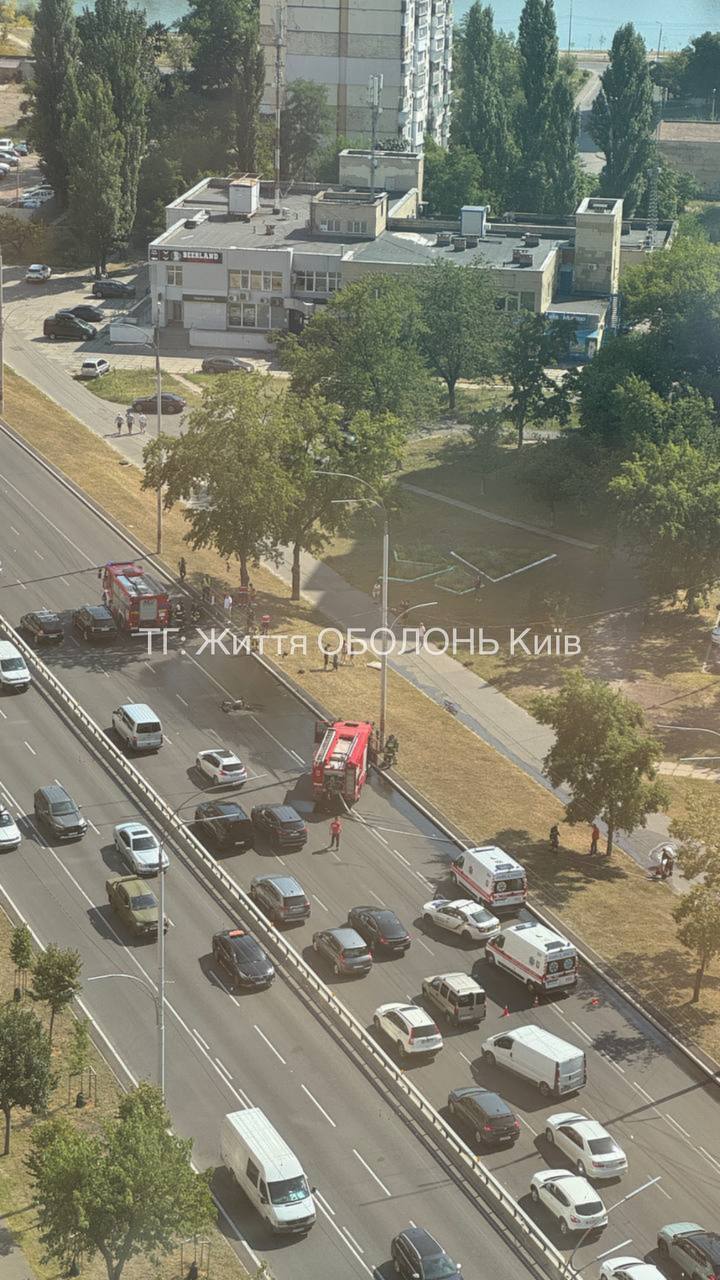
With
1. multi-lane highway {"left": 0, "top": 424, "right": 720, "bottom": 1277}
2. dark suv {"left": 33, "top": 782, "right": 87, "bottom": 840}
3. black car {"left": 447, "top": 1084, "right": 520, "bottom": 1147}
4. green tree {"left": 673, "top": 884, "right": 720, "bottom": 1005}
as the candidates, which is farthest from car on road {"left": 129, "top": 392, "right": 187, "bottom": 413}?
black car {"left": 447, "top": 1084, "right": 520, "bottom": 1147}

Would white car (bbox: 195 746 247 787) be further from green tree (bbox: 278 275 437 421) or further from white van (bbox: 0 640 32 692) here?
green tree (bbox: 278 275 437 421)

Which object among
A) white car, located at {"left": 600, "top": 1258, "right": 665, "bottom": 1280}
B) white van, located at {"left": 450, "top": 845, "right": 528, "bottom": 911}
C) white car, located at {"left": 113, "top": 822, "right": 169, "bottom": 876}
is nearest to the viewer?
white car, located at {"left": 600, "top": 1258, "right": 665, "bottom": 1280}

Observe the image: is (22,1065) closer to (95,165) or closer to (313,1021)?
(313,1021)

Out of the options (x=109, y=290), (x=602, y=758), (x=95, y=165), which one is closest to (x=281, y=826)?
(x=602, y=758)

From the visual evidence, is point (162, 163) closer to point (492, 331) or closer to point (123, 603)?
point (492, 331)

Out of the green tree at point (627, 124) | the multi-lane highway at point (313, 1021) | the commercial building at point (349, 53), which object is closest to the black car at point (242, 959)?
the multi-lane highway at point (313, 1021)

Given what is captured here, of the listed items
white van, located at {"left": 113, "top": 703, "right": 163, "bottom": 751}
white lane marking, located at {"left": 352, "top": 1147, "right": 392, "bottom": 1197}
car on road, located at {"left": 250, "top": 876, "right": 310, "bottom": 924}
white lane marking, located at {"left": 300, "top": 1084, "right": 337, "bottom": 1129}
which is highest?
white van, located at {"left": 113, "top": 703, "right": 163, "bottom": 751}

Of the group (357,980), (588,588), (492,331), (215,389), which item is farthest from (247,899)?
(492,331)
